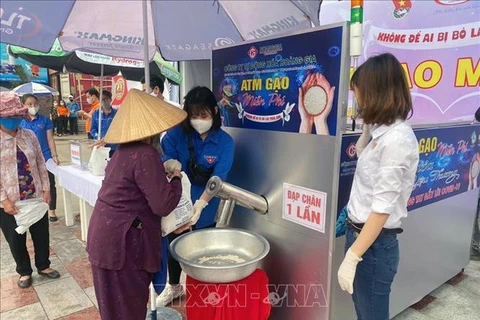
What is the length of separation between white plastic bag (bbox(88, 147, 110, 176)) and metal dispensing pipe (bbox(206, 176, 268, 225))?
1.44 meters

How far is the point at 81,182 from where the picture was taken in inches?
116

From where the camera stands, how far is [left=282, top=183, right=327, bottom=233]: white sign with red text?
1.58m

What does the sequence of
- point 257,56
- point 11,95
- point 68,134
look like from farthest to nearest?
1. point 68,134
2. point 11,95
3. point 257,56

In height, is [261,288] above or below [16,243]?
above

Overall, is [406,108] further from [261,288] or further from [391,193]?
[261,288]

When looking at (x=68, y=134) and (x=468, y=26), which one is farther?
(x=68, y=134)

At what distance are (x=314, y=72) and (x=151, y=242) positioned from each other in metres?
1.06

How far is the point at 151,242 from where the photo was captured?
153cm

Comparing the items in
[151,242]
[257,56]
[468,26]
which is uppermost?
[468,26]

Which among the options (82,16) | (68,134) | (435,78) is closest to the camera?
(82,16)

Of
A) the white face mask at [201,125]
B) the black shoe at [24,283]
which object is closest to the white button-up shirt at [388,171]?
the white face mask at [201,125]

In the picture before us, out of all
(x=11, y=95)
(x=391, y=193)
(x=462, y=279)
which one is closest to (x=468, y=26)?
(x=462, y=279)

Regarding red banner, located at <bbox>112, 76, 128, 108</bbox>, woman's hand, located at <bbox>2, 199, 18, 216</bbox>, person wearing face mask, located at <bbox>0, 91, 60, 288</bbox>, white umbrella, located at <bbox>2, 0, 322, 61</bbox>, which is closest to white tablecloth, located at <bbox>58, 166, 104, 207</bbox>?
person wearing face mask, located at <bbox>0, 91, 60, 288</bbox>

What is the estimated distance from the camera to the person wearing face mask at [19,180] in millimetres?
2287
